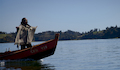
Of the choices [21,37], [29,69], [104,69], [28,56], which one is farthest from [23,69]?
[104,69]

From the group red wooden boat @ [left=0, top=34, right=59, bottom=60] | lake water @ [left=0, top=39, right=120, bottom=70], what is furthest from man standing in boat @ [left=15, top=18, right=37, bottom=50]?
lake water @ [left=0, top=39, right=120, bottom=70]

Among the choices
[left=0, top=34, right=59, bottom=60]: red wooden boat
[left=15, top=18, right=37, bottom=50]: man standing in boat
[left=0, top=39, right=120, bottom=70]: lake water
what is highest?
[left=15, top=18, right=37, bottom=50]: man standing in boat

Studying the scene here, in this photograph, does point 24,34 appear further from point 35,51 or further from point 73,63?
point 73,63

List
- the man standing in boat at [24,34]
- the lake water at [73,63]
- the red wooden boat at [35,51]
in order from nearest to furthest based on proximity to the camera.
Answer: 1. the lake water at [73,63]
2. the red wooden boat at [35,51]
3. the man standing in boat at [24,34]

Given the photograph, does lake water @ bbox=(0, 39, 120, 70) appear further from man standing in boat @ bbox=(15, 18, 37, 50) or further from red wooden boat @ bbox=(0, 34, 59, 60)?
man standing in boat @ bbox=(15, 18, 37, 50)

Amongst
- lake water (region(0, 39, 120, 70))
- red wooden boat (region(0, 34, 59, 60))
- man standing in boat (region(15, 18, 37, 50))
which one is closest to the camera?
lake water (region(0, 39, 120, 70))

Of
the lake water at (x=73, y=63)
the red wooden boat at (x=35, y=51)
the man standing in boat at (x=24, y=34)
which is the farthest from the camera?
the man standing in boat at (x=24, y=34)

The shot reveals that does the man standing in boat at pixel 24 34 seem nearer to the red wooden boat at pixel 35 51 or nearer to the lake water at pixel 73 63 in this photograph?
the red wooden boat at pixel 35 51

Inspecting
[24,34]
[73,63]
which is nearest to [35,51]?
[24,34]

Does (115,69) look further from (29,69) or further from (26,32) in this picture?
(26,32)

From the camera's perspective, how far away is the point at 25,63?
64.4ft

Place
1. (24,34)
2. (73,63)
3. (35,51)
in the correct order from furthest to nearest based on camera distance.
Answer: (73,63) < (24,34) < (35,51)

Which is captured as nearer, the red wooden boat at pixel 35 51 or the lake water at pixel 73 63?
the lake water at pixel 73 63

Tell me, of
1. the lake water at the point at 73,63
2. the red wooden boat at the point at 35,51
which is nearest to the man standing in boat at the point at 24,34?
the red wooden boat at the point at 35,51
